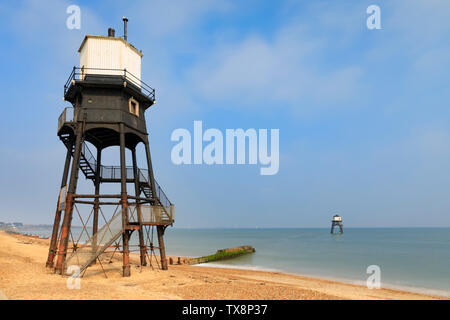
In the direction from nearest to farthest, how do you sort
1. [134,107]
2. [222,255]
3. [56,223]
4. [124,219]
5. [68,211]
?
[68,211], [124,219], [56,223], [134,107], [222,255]

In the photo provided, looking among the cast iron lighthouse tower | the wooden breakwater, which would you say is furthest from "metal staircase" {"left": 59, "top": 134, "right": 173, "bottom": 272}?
the wooden breakwater

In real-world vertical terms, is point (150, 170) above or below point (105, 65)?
below

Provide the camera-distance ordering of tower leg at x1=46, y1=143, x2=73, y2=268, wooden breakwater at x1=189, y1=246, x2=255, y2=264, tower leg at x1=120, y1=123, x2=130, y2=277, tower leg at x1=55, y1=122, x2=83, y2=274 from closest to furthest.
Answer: tower leg at x1=55, y1=122, x2=83, y2=274
tower leg at x1=120, y1=123, x2=130, y2=277
tower leg at x1=46, y1=143, x2=73, y2=268
wooden breakwater at x1=189, y1=246, x2=255, y2=264

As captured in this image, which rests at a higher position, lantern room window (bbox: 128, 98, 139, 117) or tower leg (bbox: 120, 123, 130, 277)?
lantern room window (bbox: 128, 98, 139, 117)

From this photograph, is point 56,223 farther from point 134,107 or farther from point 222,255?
point 222,255

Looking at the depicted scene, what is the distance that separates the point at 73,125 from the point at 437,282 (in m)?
33.6

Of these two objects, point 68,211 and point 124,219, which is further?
point 124,219

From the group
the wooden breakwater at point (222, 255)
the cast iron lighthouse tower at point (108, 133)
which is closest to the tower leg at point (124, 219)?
the cast iron lighthouse tower at point (108, 133)

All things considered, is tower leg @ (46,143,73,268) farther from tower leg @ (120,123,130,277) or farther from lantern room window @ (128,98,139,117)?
lantern room window @ (128,98,139,117)

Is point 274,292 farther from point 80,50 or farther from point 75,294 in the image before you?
point 80,50

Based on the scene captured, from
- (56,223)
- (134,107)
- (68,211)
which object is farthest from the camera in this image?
(134,107)

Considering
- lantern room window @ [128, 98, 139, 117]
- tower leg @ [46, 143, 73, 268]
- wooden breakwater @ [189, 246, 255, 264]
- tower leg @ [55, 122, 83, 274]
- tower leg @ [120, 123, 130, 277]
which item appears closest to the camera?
tower leg @ [55, 122, 83, 274]

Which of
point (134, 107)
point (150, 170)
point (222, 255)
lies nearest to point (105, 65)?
point (134, 107)
